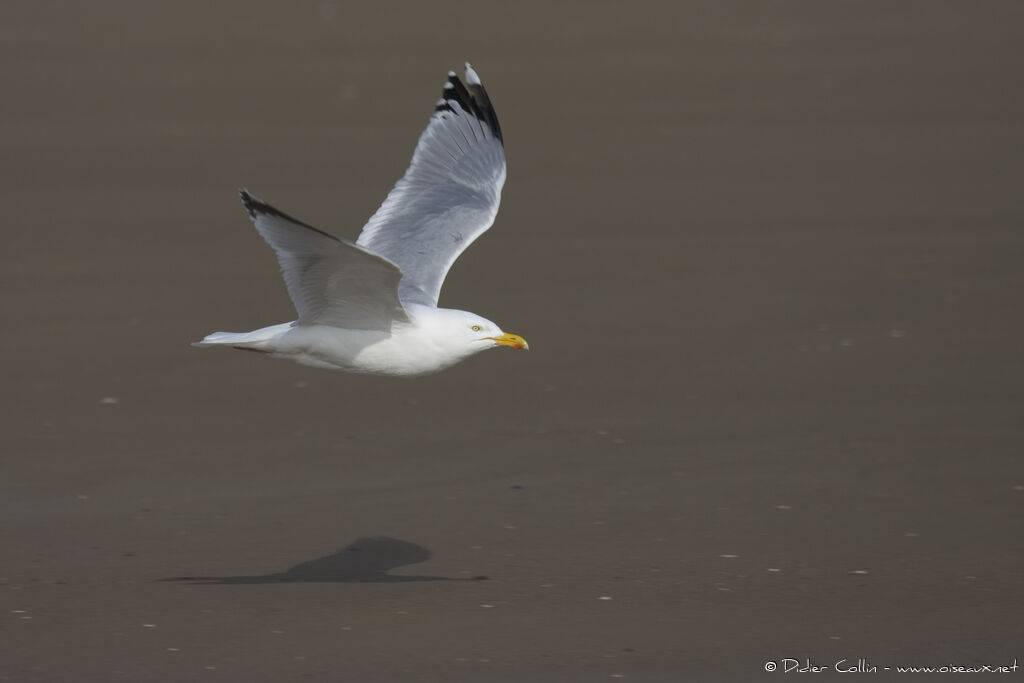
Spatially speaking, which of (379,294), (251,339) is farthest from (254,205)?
(251,339)

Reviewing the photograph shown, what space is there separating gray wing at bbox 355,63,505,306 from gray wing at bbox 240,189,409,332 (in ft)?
1.97

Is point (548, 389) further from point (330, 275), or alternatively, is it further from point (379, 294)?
point (330, 275)

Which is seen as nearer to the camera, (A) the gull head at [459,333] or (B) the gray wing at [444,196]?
(A) the gull head at [459,333]

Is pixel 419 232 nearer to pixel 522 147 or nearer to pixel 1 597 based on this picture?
pixel 1 597

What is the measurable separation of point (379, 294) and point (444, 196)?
190cm

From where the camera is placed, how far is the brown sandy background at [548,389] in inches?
265

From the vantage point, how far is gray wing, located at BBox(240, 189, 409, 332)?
6246 mm

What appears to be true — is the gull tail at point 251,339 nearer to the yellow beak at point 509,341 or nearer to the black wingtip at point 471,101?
the yellow beak at point 509,341

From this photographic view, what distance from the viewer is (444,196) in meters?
8.43

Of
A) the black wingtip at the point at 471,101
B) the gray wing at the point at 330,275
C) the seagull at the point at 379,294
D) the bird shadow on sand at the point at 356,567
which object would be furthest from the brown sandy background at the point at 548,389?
the black wingtip at the point at 471,101

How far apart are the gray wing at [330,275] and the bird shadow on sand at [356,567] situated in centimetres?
114

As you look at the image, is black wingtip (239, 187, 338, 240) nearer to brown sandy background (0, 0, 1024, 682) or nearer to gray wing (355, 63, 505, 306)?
gray wing (355, 63, 505, 306)

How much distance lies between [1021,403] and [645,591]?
10.7 ft

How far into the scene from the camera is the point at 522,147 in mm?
14859
